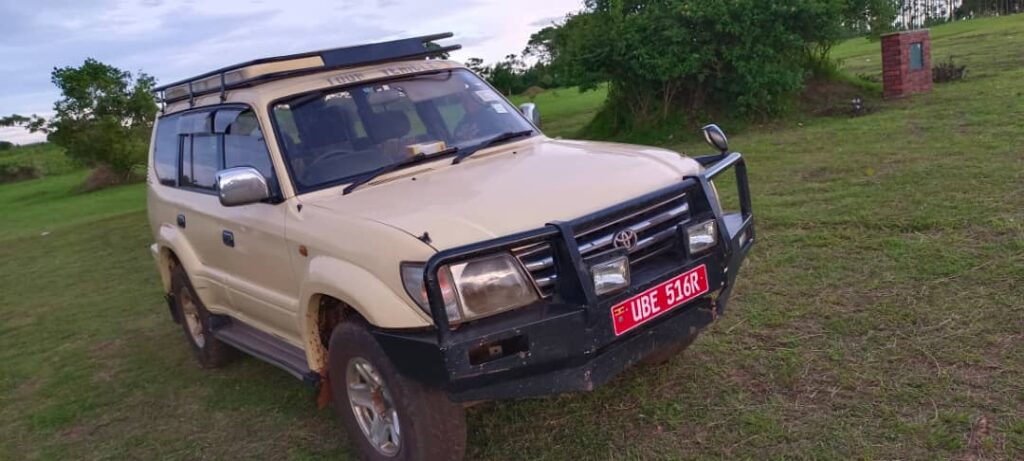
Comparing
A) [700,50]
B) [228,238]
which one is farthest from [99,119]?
[228,238]

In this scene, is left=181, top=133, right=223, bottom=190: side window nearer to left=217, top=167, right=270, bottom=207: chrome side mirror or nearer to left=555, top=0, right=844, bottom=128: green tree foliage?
left=217, top=167, right=270, bottom=207: chrome side mirror

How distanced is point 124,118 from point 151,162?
22.2 meters

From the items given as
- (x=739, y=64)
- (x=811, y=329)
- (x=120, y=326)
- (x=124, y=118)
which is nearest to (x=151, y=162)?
(x=120, y=326)

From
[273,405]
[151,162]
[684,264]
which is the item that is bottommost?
[273,405]

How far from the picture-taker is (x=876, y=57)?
21.3 metres

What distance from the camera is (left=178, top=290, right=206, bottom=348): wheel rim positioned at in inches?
235

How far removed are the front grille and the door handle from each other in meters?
2.16

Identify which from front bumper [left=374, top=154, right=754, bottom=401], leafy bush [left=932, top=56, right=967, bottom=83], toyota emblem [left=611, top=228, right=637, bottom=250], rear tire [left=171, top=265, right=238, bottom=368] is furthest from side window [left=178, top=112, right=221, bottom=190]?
leafy bush [left=932, top=56, right=967, bottom=83]

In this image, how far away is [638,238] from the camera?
3609mm

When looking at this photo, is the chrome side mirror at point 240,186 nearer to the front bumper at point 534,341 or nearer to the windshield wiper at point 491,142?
the windshield wiper at point 491,142

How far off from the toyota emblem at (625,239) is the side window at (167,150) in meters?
3.61

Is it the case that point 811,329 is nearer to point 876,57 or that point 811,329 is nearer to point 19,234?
point 19,234

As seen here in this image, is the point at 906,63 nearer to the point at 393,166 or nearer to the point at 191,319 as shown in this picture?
the point at 393,166

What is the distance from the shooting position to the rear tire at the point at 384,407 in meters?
3.42
